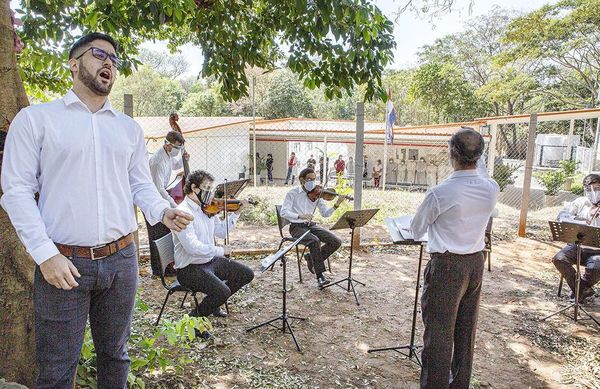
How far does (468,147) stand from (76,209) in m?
2.37

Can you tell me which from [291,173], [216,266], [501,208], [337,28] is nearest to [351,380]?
[216,266]

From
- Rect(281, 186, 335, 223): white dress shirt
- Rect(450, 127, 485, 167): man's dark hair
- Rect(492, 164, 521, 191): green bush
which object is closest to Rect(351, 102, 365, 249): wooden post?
Rect(281, 186, 335, 223): white dress shirt

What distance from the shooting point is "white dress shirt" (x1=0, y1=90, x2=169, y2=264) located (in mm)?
1759

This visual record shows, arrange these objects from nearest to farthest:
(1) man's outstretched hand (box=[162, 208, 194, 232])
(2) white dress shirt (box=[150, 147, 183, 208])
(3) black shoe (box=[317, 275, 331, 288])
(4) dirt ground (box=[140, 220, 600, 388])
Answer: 1. (1) man's outstretched hand (box=[162, 208, 194, 232])
2. (4) dirt ground (box=[140, 220, 600, 388])
3. (2) white dress shirt (box=[150, 147, 183, 208])
4. (3) black shoe (box=[317, 275, 331, 288])

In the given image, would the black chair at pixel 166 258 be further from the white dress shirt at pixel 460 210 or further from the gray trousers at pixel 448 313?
the white dress shirt at pixel 460 210

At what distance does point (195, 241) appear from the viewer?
3.97 meters

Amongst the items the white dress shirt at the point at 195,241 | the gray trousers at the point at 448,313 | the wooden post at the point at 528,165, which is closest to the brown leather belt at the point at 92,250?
the white dress shirt at the point at 195,241

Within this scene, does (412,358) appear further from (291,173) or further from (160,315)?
(291,173)

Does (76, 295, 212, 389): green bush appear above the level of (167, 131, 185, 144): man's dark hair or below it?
below

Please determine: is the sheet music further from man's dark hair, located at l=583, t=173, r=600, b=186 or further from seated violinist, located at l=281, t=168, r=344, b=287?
man's dark hair, located at l=583, t=173, r=600, b=186

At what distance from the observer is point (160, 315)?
412 centimetres

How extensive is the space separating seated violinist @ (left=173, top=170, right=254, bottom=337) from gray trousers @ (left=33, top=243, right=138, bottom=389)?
5.88 feet

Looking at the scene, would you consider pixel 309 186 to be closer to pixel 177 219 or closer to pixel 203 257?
pixel 203 257

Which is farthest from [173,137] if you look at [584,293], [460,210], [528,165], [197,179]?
[528,165]
